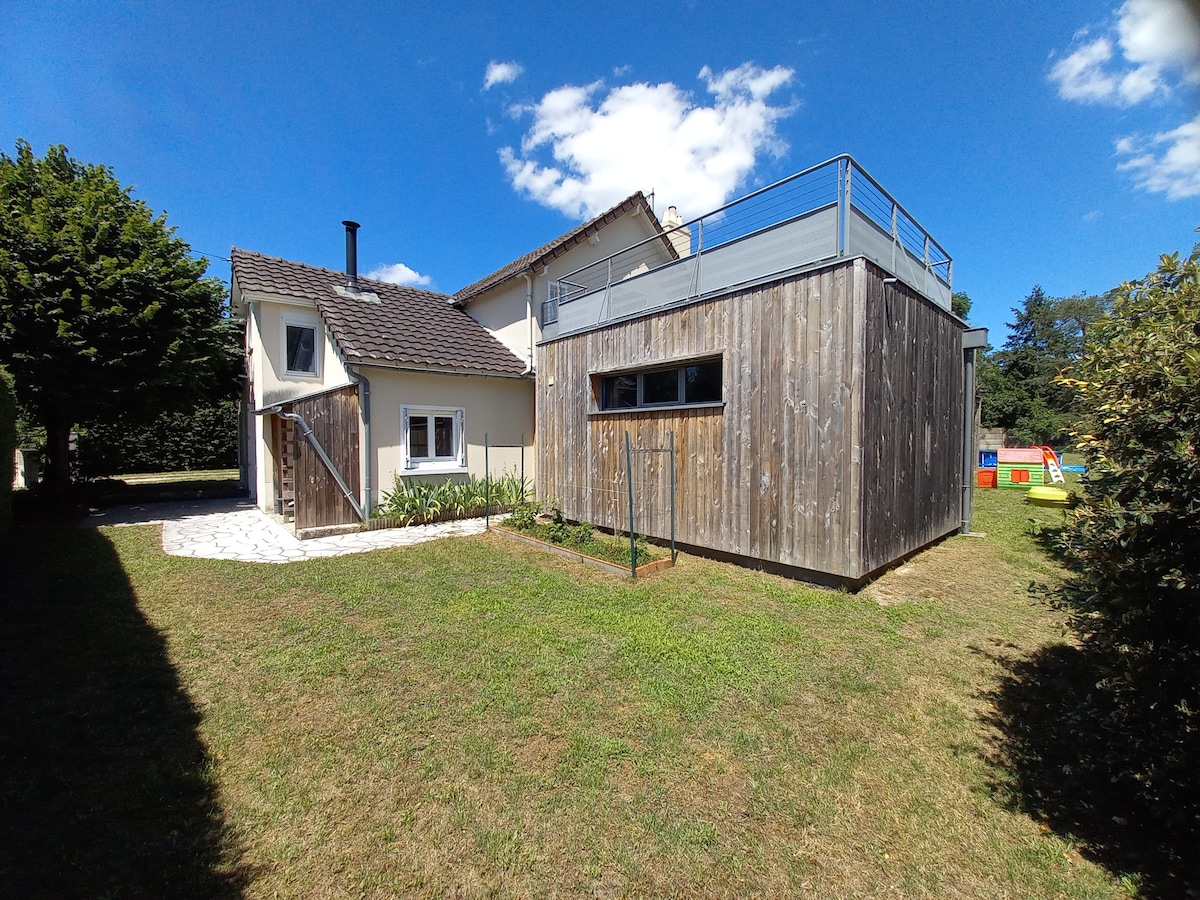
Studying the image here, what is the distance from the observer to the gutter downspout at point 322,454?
9.08 metres

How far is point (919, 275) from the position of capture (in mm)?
7859

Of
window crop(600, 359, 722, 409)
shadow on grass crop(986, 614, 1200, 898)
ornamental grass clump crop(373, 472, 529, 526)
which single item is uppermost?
window crop(600, 359, 722, 409)

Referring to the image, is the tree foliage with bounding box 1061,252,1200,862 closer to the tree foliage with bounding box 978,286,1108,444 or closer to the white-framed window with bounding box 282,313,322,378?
the white-framed window with bounding box 282,313,322,378

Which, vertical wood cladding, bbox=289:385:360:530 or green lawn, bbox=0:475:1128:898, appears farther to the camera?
vertical wood cladding, bbox=289:385:360:530

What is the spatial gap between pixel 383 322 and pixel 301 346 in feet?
7.72

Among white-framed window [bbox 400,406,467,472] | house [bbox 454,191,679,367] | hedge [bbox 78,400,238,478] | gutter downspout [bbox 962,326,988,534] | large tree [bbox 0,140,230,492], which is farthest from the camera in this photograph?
hedge [bbox 78,400,238,478]

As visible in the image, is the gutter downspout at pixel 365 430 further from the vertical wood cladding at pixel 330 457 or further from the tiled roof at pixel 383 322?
the tiled roof at pixel 383 322

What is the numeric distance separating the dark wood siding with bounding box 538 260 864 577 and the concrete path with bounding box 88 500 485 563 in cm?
384

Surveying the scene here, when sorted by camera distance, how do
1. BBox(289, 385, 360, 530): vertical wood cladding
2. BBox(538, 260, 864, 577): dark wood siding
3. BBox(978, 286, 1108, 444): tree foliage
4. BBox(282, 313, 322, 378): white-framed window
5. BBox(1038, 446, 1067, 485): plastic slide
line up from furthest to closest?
BBox(978, 286, 1108, 444): tree foliage, BBox(1038, 446, 1067, 485): plastic slide, BBox(282, 313, 322, 378): white-framed window, BBox(289, 385, 360, 530): vertical wood cladding, BBox(538, 260, 864, 577): dark wood siding

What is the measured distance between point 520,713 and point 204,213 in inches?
692

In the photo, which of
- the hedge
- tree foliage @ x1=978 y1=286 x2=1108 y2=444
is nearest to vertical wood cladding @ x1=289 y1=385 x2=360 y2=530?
the hedge

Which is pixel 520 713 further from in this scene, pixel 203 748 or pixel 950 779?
pixel 950 779

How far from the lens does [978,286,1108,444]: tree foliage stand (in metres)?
33.2

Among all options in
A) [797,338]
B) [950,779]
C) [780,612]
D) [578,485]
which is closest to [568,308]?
[578,485]
